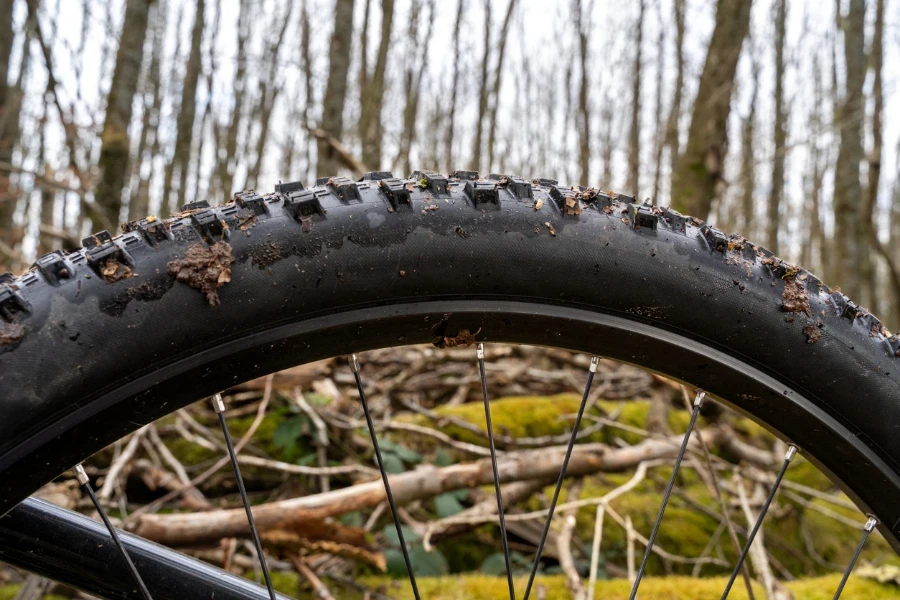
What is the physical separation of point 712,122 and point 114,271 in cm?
406

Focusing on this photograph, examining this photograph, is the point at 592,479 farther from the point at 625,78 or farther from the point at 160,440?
the point at 625,78

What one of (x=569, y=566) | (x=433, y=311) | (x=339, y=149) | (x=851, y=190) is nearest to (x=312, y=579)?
(x=569, y=566)

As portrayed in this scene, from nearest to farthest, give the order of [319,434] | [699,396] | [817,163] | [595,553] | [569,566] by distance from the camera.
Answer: [699,396], [595,553], [569,566], [319,434], [817,163]

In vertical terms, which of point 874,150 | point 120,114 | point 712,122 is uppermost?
point 120,114

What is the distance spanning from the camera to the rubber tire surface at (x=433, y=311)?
0.68 meters

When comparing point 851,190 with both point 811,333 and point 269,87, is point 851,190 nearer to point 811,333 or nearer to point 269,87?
point 811,333

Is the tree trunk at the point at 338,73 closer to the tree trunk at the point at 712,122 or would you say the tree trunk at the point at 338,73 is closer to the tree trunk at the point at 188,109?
the tree trunk at the point at 712,122

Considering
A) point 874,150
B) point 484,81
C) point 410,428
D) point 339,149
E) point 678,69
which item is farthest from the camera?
point 484,81

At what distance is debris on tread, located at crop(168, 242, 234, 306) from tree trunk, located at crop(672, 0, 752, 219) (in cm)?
377

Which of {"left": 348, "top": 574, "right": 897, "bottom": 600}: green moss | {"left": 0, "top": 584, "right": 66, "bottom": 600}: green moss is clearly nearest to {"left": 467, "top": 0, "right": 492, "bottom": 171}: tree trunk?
{"left": 348, "top": 574, "right": 897, "bottom": 600}: green moss

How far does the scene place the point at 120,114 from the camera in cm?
535

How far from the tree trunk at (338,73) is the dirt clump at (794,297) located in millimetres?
4829

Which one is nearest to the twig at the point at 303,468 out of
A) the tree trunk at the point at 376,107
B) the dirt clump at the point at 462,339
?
the dirt clump at the point at 462,339

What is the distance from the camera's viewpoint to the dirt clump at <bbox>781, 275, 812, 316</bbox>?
2.85ft
